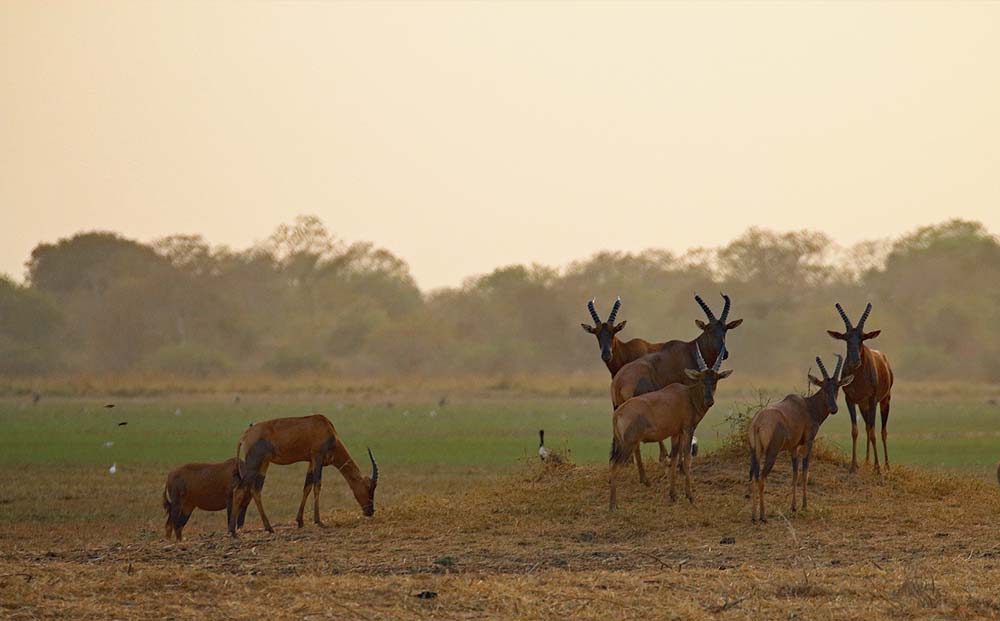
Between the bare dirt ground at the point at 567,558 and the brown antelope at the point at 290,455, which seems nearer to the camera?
the bare dirt ground at the point at 567,558

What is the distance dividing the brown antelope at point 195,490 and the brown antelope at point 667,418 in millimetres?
4348

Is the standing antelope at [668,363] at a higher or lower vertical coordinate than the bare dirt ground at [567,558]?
higher

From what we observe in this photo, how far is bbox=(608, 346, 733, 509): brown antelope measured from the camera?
1592 cm

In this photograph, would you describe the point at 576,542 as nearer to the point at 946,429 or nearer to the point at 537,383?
the point at 946,429

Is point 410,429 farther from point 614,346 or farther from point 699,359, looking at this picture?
point 699,359

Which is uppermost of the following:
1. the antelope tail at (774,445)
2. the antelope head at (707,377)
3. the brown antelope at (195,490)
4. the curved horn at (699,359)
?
the curved horn at (699,359)

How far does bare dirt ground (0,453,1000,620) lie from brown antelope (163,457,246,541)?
82 centimetres

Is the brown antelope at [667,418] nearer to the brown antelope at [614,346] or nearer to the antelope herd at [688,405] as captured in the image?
the antelope herd at [688,405]

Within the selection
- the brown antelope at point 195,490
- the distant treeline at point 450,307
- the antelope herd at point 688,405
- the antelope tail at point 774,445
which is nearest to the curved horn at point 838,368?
the antelope herd at point 688,405

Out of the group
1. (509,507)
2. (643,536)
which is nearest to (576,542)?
(643,536)

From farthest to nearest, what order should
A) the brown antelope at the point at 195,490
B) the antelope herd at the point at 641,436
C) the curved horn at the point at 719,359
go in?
the curved horn at the point at 719,359
the brown antelope at the point at 195,490
the antelope herd at the point at 641,436

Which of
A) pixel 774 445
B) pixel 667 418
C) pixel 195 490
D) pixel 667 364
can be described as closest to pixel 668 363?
pixel 667 364

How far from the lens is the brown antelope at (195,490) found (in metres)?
16.6

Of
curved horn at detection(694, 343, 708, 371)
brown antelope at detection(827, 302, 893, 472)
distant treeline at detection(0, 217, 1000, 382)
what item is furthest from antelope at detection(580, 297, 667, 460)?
distant treeline at detection(0, 217, 1000, 382)
